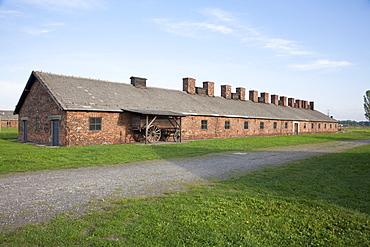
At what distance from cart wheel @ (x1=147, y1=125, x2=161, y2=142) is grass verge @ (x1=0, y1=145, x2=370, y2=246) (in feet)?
50.7

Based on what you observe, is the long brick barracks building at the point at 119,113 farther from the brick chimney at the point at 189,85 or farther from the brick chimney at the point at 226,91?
the brick chimney at the point at 226,91

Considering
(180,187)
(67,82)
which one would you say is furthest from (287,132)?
(180,187)

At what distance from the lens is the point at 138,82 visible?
2830cm

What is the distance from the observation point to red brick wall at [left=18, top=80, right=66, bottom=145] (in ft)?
65.8

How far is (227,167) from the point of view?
10938mm

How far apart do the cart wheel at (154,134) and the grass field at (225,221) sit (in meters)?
15.5

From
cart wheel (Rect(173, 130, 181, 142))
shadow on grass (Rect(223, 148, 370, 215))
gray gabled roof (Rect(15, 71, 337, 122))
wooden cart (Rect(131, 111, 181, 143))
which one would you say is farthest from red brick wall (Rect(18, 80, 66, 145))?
shadow on grass (Rect(223, 148, 370, 215))

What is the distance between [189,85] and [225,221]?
29.4 m

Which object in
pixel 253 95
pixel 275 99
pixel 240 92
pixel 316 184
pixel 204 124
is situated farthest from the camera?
pixel 275 99

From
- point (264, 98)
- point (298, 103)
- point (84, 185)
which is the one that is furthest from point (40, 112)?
point (298, 103)

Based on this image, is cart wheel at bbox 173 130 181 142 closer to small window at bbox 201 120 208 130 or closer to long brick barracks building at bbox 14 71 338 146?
long brick barracks building at bbox 14 71 338 146

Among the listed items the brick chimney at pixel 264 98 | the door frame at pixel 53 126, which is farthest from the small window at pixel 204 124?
the brick chimney at pixel 264 98

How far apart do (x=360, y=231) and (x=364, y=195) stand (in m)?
2.61

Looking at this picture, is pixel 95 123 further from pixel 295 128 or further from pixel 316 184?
pixel 295 128
